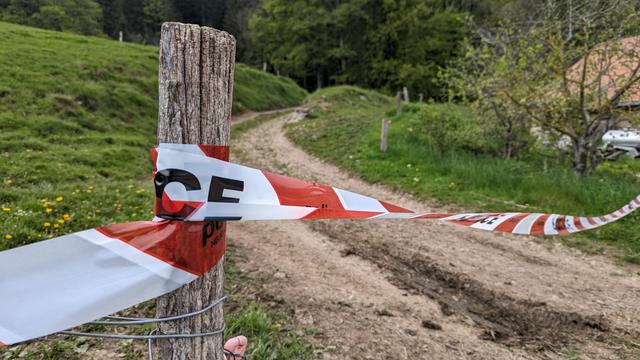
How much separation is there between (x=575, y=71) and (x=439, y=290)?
6.17m

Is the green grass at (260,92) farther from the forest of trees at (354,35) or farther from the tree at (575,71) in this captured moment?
the tree at (575,71)

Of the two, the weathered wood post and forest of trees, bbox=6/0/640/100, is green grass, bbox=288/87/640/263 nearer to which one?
the weathered wood post

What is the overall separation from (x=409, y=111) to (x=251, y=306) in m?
14.1

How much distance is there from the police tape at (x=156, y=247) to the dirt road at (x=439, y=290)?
1.78 meters

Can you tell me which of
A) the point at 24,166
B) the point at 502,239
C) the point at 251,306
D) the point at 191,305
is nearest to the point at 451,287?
the point at 502,239

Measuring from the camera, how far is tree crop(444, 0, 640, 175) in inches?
273

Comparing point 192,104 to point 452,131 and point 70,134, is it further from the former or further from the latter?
point 70,134

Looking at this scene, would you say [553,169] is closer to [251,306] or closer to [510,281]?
[510,281]

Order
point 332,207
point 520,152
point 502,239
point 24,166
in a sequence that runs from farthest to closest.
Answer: point 520,152
point 24,166
point 502,239
point 332,207

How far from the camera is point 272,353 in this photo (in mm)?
2840

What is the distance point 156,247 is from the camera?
1435 millimetres

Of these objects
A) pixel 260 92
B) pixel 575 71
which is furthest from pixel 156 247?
pixel 260 92

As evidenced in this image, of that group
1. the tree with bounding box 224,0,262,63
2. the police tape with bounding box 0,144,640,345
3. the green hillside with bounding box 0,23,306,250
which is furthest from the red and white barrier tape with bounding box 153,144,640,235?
the tree with bounding box 224,0,262,63

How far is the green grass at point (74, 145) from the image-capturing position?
3.94 m
